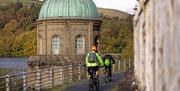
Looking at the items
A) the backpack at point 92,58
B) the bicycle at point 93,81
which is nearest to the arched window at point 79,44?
the bicycle at point 93,81

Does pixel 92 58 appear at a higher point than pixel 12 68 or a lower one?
higher

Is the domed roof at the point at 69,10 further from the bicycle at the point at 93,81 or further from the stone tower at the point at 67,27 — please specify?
the bicycle at the point at 93,81

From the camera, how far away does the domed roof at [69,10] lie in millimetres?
56406

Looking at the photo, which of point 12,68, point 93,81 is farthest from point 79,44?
point 93,81

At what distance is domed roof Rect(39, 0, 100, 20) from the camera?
2221 inches

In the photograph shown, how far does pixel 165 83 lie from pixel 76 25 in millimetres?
51202

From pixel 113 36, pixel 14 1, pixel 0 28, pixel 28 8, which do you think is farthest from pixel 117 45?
pixel 14 1

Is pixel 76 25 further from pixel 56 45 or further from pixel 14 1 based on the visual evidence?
pixel 14 1

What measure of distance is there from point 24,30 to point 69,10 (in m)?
77.7

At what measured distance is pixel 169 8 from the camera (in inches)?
187

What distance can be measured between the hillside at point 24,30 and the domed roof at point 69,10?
17156mm

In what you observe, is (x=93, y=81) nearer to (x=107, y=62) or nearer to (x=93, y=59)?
(x=93, y=59)

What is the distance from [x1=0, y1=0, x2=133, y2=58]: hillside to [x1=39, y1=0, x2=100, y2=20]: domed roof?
17156 millimetres

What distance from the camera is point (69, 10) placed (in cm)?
5703
